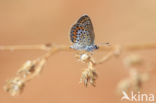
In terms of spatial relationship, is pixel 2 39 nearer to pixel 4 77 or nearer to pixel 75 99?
pixel 4 77

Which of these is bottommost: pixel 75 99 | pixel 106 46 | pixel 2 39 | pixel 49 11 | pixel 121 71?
pixel 75 99

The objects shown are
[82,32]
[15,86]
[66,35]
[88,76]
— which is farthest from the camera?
[66,35]

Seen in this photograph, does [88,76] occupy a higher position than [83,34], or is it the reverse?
[83,34]

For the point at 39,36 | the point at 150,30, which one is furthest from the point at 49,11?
the point at 150,30

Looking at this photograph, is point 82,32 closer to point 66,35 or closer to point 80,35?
point 80,35

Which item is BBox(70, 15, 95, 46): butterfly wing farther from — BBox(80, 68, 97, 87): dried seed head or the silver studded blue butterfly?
BBox(80, 68, 97, 87): dried seed head

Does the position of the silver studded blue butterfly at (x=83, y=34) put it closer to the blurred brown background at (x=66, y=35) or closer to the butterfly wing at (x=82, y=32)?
the butterfly wing at (x=82, y=32)

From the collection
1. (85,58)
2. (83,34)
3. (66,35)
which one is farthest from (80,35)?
(66,35)
